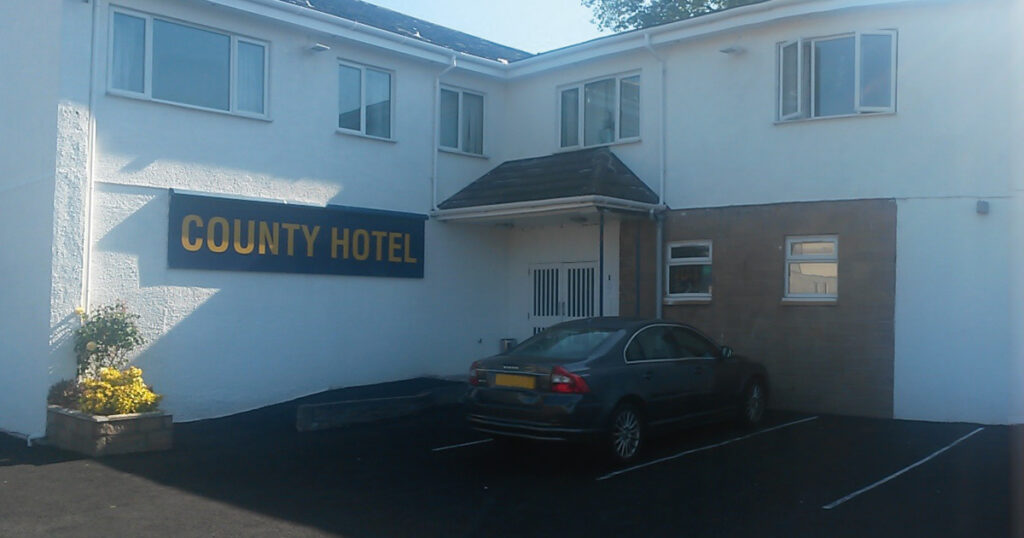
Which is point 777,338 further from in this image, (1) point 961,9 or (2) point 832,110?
(1) point 961,9

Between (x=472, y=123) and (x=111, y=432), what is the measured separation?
9108mm

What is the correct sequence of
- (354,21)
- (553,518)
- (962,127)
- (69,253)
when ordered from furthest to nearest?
(354,21), (962,127), (69,253), (553,518)

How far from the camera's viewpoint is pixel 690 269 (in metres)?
15.1

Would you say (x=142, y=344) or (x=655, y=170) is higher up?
(x=655, y=170)

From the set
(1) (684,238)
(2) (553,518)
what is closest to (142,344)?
(2) (553,518)

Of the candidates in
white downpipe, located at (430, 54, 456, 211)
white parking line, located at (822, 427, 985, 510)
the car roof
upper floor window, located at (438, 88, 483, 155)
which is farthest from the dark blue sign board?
white parking line, located at (822, 427, 985, 510)

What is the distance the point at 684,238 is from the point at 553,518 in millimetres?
8055

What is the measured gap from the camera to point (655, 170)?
15.5 m

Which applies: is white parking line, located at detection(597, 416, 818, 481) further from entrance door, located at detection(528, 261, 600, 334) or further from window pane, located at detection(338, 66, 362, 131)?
window pane, located at detection(338, 66, 362, 131)

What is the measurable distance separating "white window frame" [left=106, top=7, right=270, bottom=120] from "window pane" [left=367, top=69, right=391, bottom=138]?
1.99 metres

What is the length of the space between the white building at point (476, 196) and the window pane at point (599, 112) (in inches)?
2.5

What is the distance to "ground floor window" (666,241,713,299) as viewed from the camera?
14.9 metres

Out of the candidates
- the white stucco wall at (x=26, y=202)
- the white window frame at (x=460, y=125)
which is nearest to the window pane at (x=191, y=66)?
the white stucco wall at (x=26, y=202)

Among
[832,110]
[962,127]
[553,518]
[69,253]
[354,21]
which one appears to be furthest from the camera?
[354,21]
